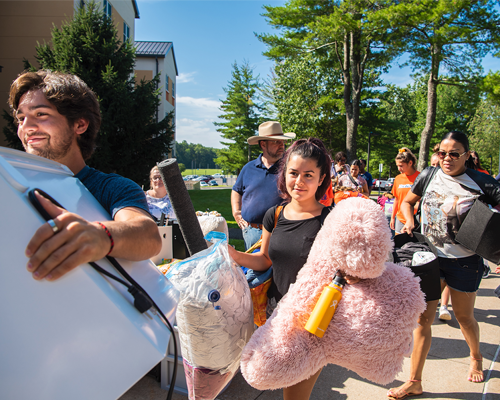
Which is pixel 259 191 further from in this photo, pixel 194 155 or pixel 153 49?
pixel 194 155

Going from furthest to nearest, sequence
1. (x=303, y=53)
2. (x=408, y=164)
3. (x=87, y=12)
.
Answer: (x=303, y=53), (x=87, y=12), (x=408, y=164)

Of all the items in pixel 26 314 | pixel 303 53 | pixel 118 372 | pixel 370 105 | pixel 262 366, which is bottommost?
pixel 262 366

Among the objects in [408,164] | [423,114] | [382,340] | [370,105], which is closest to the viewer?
[382,340]

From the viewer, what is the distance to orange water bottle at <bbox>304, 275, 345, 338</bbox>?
4.62ft

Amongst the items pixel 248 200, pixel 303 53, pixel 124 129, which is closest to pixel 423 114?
pixel 303 53

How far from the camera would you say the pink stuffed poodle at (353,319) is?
1408 millimetres

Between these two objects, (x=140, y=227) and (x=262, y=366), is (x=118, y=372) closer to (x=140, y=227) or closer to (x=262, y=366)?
(x=140, y=227)

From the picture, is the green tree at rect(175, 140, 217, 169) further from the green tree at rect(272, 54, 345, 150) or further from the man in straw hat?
the man in straw hat

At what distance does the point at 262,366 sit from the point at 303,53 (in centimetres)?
1760

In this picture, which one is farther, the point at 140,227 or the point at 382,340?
the point at 382,340

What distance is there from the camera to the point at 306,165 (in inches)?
79.0

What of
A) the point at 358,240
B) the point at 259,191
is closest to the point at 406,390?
the point at 358,240

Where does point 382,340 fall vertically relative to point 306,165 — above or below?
below

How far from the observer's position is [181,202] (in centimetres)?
173
